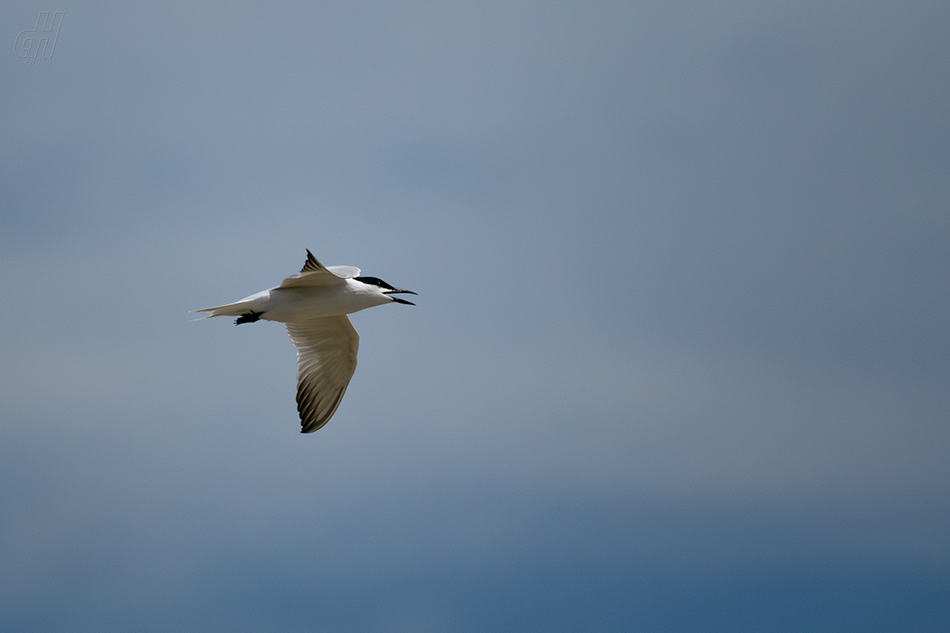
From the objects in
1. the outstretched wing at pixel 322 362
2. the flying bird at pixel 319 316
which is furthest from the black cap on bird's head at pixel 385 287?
the outstretched wing at pixel 322 362

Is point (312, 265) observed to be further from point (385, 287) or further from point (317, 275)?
point (385, 287)

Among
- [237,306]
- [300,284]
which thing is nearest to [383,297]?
[300,284]

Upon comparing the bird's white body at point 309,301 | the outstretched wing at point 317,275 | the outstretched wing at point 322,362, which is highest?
the outstretched wing at point 317,275

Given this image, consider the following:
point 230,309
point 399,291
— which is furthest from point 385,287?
point 230,309

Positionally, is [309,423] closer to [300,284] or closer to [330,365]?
[330,365]

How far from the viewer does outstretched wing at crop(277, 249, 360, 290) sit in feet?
29.2

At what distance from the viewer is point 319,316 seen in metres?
10.2

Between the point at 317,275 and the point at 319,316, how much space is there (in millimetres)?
980

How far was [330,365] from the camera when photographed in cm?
1088

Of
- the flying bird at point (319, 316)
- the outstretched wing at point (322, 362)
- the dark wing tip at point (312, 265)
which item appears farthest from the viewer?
the outstretched wing at point (322, 362)

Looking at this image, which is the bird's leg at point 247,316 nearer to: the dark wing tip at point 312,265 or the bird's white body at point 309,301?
the bird's white body at point 309,301

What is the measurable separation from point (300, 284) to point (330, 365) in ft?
4.98

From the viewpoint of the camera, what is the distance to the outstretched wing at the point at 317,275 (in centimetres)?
890

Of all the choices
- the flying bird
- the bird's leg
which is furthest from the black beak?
the bird's leg
